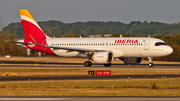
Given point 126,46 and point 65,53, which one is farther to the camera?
point 65,53

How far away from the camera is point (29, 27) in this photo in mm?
49688

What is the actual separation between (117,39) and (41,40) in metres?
12.8

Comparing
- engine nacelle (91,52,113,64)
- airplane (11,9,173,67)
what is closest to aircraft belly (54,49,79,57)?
airplane (11,9,173,67)

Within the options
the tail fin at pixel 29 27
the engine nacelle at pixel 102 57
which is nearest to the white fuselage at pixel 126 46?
the engine nacelle at pixel 102 57

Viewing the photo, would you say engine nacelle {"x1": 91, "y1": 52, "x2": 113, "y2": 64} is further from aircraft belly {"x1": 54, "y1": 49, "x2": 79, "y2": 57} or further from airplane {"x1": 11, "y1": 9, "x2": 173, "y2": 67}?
aircraft belly {"x1": 54, "y1": 49, "x2": 79, "y2": 57}

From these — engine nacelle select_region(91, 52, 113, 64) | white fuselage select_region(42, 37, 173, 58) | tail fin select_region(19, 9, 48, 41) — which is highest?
tail fin select_region(19, 9, 48, 41)

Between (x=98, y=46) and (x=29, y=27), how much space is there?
41.2 ft

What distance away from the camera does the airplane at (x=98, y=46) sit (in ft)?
141

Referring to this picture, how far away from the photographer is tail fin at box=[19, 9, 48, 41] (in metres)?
49.5

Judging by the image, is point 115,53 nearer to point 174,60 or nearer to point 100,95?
point 174,60

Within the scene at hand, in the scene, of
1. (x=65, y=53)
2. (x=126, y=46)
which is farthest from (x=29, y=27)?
(x=126, y=46)

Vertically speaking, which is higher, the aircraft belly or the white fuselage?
the white fuselage

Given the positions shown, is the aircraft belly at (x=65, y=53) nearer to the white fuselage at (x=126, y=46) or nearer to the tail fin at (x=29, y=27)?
the white fuselage at (x=126, y=46)

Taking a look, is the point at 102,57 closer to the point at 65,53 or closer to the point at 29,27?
the point at 65,53
